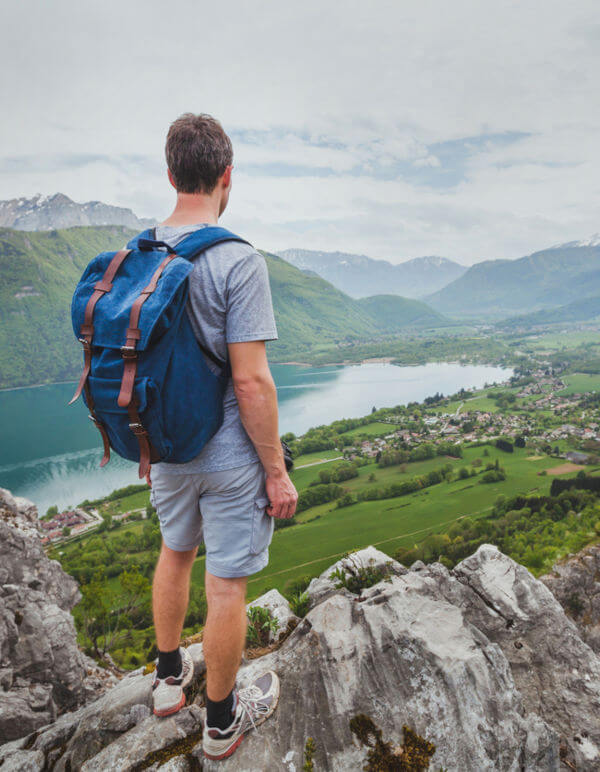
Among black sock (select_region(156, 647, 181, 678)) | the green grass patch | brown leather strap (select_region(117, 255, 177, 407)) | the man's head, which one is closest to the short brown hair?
the man's head

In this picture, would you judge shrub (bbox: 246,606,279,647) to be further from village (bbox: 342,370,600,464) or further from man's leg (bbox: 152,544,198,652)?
village (bbox: 342,370,600,464)

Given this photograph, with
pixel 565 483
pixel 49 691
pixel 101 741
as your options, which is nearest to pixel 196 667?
pixel 101 741

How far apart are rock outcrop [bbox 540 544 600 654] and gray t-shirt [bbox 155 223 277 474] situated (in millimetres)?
6284

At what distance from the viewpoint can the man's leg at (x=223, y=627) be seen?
2.07 metres

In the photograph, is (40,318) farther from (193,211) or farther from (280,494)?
(280,494)

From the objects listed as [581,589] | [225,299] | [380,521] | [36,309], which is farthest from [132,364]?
[36,309]

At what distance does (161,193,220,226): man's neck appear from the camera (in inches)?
78.7

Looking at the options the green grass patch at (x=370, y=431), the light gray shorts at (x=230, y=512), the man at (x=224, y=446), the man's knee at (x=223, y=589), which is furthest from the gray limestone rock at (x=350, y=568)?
the green grass patch at (x=370, y=431)

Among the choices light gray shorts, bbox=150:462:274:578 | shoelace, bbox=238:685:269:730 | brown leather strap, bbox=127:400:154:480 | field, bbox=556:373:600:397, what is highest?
brown leather strap, bbox=127:400:154:480

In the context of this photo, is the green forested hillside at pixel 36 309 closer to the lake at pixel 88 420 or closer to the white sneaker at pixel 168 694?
the lake at pixel 88 420

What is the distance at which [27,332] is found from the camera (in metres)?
148

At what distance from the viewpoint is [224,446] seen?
195 centimetres

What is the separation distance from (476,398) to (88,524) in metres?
73.0

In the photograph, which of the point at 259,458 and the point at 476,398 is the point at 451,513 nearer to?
the point at 259,458
